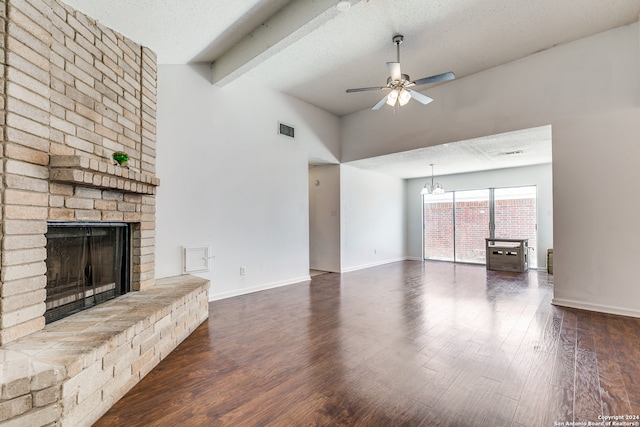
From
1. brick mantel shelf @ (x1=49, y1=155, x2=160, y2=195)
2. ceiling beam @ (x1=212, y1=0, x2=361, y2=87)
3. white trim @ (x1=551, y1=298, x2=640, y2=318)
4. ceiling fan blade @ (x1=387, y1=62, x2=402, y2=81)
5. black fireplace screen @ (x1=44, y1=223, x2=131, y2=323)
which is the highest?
ceiling beam @ (x1=212, y1=0, x2=361, y2=87)

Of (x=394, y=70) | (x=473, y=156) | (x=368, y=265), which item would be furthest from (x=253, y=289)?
(x=473, y=156)

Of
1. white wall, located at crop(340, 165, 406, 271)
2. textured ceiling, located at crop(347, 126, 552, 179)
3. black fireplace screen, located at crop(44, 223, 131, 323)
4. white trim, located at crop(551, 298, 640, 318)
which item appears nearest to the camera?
black fireplace screen, located at crop(44, 223, 131, 323)

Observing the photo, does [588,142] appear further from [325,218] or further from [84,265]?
[84,265]

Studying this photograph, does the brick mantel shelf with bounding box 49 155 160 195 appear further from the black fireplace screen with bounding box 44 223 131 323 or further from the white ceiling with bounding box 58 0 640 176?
the white ceiling with bounding box 58 0 640 176

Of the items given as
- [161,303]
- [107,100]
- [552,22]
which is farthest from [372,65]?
[161,303]

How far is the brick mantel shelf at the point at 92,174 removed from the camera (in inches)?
83.8

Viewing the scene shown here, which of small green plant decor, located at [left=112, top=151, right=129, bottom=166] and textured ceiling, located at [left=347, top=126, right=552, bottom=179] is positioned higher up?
textured ceiling, located at [left=347, top=126, right=552, bottom=179]

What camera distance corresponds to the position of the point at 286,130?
557cm

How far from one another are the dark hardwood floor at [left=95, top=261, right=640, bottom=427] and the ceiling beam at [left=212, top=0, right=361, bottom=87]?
3.11m

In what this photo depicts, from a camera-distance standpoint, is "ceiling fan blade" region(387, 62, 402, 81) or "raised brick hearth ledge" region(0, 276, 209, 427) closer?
"raised brick hearth ledge" region(0, 276, 209, 427)

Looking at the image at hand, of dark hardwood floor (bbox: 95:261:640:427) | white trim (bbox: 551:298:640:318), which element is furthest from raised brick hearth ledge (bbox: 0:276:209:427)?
white trim (bbox: 551:298:640:318)

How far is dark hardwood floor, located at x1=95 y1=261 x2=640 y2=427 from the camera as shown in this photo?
5.87ft

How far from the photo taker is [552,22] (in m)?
3.58

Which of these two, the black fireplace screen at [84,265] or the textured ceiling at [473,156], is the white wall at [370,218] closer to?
the textured ceiling at [473,156]
